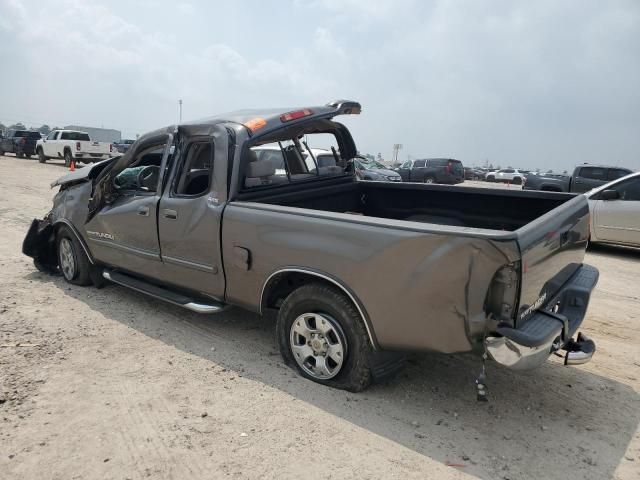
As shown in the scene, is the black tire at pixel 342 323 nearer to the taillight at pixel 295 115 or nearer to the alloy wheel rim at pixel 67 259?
the taillight at pixel 295 115

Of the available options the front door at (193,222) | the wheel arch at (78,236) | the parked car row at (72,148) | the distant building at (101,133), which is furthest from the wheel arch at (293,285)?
the distant building at (101,133)

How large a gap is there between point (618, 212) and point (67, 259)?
8746mm

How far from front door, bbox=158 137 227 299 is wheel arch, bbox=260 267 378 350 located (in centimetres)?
46

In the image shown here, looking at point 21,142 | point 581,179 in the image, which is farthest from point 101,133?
point 581,179

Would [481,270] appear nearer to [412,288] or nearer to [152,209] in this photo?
[412,288]

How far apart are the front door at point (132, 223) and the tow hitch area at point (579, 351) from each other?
11.2ft

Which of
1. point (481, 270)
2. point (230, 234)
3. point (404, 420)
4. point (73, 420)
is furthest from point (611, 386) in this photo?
point (73, 420)

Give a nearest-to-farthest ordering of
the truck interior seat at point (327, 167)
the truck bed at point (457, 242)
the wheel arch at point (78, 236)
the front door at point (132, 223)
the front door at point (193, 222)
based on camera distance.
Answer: the truck bed at point (457, 242) → the front door at point (193, 222) → the front door at point (132, 223) → the truck interior seat at point (327, 167) → the wheel arch at point (78, 236)

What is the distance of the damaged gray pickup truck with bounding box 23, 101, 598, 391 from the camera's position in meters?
2.71

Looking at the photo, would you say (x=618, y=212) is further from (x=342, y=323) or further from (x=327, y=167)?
(x=342, y=323)

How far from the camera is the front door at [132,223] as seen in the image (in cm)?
452

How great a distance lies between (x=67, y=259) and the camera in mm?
5770

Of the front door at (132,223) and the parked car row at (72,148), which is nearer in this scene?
the front door at (132,223)

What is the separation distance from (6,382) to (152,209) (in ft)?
5.85
